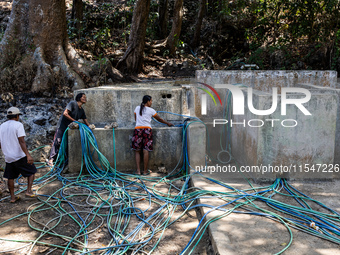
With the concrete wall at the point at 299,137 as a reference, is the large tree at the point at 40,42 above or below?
above

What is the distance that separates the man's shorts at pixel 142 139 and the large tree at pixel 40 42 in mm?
4378

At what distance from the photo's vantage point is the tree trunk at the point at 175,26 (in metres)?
13.3

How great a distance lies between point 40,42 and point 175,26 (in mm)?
5854

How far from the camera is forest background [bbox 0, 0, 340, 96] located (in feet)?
31.0

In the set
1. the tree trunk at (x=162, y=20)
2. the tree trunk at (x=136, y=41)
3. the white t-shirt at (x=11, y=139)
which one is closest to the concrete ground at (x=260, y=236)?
the white t-shirt at (x=11, y=139)

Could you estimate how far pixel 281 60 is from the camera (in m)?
12.9

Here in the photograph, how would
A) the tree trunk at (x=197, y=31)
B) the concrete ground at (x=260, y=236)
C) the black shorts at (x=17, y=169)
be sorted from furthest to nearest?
the tree trunk at (x=197, y=31) < the black shorts at (x=17, y=169) < the concrete ground at (x=260, y=236)

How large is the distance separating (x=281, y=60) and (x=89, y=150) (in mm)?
9694

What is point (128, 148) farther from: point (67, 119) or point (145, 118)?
point (67, 119)

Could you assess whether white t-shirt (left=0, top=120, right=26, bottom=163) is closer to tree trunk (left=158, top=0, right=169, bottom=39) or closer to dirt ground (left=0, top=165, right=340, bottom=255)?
dirt ground (left=0, top=165, right=340, bottom=255)

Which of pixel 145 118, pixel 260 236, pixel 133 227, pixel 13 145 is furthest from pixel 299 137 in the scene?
pixel 13 145

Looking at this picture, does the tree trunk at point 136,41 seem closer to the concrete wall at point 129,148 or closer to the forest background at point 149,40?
the forest background at point 149,40

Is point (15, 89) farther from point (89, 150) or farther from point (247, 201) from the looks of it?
point (247, 201)

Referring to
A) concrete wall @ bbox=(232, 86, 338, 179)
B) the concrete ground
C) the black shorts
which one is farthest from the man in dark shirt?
concrete wall @ bbox=(232, 86, 338, 179)
